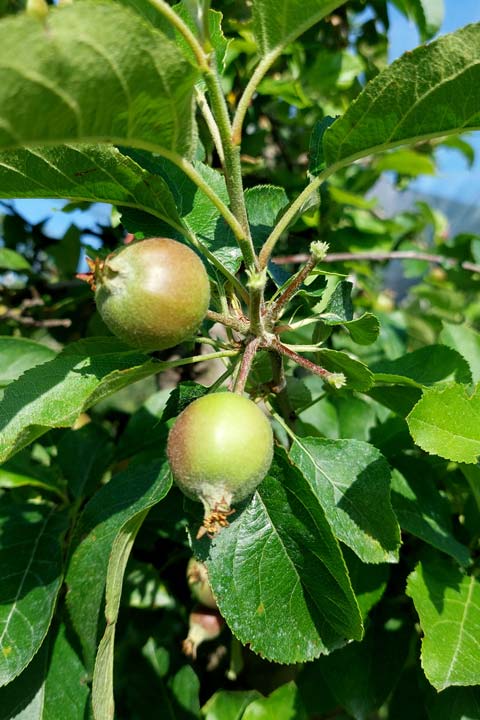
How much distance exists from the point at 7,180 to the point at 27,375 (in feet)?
1.18

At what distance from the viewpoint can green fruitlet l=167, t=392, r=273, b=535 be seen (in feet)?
3.02

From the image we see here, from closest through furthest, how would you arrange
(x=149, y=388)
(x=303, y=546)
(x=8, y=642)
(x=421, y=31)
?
(x=303, y=546), (x=8, y=642), (x=421, y=31), (x=149, y=388)

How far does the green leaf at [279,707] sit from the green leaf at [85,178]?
1.20 metres

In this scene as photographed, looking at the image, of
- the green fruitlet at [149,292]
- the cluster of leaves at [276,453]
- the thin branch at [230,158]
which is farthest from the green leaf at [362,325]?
the green fruitlet at [149,292]

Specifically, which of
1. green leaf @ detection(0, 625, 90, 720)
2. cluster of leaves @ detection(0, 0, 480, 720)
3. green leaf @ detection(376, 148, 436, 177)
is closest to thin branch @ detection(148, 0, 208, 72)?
cluster of leaves @ detection(0, 0, 480, 720)

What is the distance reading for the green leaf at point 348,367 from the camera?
1126 millimetres

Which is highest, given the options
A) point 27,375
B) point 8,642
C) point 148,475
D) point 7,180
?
point 7,180

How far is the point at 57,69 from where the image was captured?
0.70m

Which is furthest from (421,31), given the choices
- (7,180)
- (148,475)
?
(148,475)

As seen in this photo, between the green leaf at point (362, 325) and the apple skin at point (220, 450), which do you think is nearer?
the apple skin at point (220, 450)

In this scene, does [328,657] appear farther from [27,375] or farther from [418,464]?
[27,375]

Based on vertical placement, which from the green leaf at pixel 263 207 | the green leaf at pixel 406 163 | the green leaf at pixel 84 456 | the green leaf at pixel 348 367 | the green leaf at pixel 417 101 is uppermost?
the green leaf at pixel 417 101

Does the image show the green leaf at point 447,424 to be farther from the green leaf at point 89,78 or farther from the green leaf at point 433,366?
the green leaf at point 89,78

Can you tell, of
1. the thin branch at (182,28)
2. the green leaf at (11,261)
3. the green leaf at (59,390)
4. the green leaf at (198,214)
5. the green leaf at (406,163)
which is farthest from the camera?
the green leaf at (406,163)
